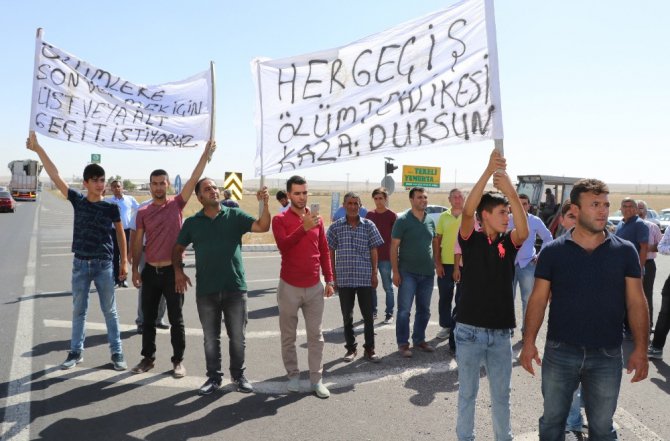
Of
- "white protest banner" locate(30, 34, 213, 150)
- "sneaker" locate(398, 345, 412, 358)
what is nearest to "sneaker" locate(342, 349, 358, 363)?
"sneaker" locate(398, 345, 412, 358)

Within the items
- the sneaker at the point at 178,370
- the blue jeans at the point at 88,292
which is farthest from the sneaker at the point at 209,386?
the blue jeans at the point at 88,292

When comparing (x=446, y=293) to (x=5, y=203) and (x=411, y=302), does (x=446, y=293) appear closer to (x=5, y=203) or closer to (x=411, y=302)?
(x=411, y=302)

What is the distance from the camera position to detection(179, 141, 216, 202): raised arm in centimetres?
539

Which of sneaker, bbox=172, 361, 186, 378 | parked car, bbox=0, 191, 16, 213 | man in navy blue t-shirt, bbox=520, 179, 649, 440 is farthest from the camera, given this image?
parked car, bbox=0, 191, 16, 213

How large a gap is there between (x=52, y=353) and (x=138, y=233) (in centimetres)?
176

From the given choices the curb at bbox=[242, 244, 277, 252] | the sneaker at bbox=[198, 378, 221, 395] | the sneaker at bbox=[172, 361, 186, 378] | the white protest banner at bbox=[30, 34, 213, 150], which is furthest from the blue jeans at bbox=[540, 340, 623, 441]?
the curb at bbox=[242, 244, 277, 252]

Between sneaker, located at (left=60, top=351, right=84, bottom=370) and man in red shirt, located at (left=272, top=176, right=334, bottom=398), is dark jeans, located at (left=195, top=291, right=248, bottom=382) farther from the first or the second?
sneaker, located at (left=60, top=351, right=84, bottom=370)

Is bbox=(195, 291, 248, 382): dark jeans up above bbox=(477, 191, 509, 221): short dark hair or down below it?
below

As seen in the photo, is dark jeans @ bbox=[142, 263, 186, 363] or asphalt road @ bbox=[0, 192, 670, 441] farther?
dark jeans @ bbox=[142, 263, 186, 363]

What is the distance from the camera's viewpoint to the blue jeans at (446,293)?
6512mm

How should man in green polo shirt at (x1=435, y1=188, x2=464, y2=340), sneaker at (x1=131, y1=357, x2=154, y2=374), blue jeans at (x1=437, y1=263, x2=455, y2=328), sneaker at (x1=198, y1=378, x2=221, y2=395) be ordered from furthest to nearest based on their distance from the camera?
blue jeans at (x1=437, y1=263, x2=455, y2=328), man in green polo shirt at (x1=435, y1=188, x2=464, y2=340), sneaker at (x1=131, y1=357, x2=154, y2=374), sneaker at (x1=198, y1=378, x2=221, y2=395)

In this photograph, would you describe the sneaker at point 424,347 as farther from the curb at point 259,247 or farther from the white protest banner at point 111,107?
the curb at point 259,247

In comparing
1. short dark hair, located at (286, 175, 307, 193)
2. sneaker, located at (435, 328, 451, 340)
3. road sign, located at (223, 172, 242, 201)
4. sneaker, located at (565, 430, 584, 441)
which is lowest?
sneaker, located at (565, 430, 584, 441)

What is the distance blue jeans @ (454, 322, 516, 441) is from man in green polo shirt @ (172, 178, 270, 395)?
7.20 ft
